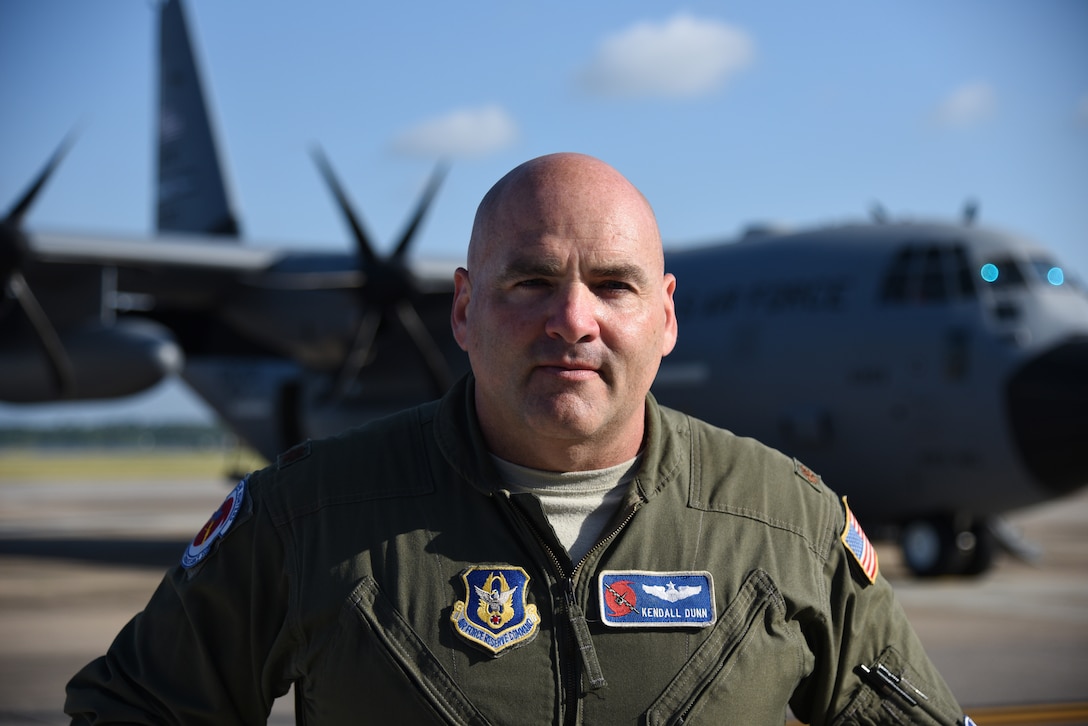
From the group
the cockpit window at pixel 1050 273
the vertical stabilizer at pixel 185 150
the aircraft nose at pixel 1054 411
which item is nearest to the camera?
the aircraft nose at pixel 1054 411

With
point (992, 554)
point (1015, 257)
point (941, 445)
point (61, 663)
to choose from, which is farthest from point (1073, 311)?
point (61, 663)

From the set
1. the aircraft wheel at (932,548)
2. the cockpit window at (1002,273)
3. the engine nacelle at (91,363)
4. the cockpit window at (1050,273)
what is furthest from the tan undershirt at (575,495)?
the engine nacelle at (91,363)

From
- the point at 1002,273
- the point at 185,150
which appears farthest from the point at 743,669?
the point at 185,150

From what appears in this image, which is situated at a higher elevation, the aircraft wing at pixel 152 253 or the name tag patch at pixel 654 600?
the name tag patch at pixel 654 600

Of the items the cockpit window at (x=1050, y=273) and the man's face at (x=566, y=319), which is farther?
the cockpit window at (x=1050, y=273)

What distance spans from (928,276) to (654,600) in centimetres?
1054

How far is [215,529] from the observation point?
2.11 meters

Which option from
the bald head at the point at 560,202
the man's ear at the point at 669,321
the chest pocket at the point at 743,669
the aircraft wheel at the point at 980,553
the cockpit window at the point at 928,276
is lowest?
the aircraft wheel at the point at 980,553

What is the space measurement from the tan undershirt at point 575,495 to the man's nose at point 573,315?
0.89 feet

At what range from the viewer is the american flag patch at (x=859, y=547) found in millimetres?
2186

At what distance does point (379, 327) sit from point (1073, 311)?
8.18m

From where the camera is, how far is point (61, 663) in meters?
8.23

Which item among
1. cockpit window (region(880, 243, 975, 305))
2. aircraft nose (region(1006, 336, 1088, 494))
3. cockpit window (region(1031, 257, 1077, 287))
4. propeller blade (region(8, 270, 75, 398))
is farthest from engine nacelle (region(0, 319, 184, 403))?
cockpit window (region(1031, 257, 1077, 287))

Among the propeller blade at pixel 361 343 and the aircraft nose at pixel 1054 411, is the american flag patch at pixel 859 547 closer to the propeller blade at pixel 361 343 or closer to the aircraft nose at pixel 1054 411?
the aircraft nose at pixel 1054 411
